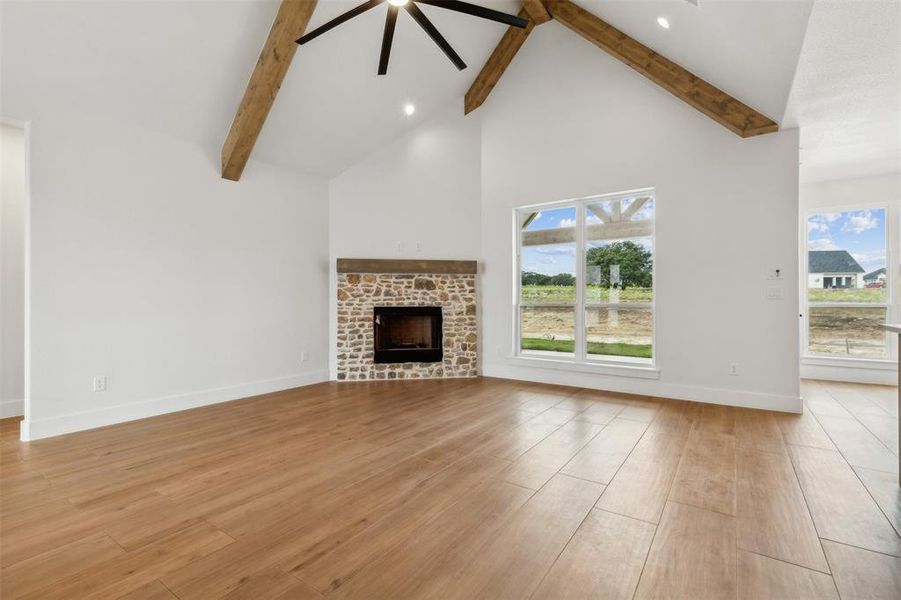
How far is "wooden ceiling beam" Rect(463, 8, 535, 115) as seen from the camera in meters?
5.28

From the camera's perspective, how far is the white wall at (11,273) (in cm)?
415

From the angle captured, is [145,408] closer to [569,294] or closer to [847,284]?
[569,294]

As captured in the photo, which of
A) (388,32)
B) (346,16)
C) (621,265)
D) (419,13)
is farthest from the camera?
(621,265)

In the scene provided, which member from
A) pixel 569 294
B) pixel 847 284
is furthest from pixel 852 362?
pixel 569 294

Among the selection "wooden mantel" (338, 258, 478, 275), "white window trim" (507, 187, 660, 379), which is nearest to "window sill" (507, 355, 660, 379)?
"white window trim" (507, 187, 660, 379)

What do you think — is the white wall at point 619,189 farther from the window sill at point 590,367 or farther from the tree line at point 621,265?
the tree line at point 621,265

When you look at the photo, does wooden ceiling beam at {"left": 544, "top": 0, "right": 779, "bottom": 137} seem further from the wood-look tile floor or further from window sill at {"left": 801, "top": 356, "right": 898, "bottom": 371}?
window sill at {"left": 801, "top": 356, "right": 898, "bottom": 371}

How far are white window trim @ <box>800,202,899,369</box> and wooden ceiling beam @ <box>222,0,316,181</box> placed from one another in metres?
6.97

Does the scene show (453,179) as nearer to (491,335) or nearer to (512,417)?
(491,335)

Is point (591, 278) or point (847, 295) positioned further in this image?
point (847, 295)

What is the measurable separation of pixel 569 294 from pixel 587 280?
0.99 ft

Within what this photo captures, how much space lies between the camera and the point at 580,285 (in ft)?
17.3

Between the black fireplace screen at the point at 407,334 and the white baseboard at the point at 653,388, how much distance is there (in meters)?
0.86

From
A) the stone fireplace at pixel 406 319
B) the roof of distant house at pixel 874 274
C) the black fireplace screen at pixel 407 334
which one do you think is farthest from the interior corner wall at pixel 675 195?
the roof of distant house at pixel 874 274
